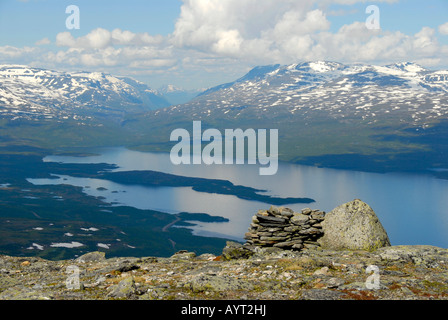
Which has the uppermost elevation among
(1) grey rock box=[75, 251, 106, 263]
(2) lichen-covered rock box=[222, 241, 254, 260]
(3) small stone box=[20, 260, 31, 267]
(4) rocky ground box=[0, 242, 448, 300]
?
(4) rocky ground box=[0, 242, 448, 300]

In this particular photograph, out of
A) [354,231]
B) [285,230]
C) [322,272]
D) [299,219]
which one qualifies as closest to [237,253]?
[285,230]

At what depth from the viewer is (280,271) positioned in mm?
24016

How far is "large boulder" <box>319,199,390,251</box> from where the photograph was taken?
3275cm

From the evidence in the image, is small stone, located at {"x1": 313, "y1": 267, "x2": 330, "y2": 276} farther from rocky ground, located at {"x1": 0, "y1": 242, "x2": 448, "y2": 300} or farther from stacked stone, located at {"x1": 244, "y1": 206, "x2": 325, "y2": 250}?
stacked stone, located at {"x1": 244, "y1": 206, "x2": 325, "y2": 250}

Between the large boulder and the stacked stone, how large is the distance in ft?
3.81

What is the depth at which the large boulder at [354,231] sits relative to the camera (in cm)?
3275

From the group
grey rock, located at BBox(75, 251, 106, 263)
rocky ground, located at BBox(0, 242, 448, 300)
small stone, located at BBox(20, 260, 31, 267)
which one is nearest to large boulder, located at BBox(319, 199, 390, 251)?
rocky ground, located at BBox(0, 242, 448, 300)

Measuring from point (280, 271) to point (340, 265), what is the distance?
13.8 feet

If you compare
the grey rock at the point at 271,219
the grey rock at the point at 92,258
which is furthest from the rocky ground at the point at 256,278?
the grey rock at the point at 92,258
